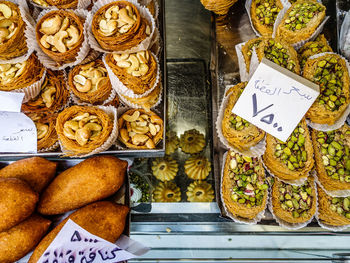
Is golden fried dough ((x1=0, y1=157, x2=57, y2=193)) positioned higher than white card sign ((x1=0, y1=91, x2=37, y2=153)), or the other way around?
white card sign ((x1=0, y1=91, x2=37, y2=153))

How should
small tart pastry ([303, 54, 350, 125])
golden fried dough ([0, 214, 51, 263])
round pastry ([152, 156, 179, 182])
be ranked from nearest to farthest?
1. golden fried dough ([0, 214, 51, 263])
2. small tart pastry ([303, 54, 350, 125])
3. round pastry ([152, 156, 179, 182])

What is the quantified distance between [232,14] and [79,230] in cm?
177

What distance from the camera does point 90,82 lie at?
1.55 metres

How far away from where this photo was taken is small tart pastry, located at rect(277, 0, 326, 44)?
1.53 meters

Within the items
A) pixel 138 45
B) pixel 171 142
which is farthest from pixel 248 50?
pixel 171 142

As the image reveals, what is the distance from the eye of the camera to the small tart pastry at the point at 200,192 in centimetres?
183

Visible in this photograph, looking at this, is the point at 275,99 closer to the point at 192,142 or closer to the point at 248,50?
the point at 248,50

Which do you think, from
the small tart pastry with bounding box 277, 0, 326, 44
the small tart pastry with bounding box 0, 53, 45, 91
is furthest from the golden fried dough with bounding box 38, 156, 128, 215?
the small tart pastry with bounding box 277, 0, 326, 44

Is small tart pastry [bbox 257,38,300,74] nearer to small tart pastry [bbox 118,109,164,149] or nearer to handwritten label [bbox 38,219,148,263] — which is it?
small tart pastry [bbox 118,109,164,149]

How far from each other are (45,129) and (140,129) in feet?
1.93

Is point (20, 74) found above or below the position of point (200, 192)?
above

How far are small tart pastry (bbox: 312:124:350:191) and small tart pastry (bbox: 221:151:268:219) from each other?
1.02 ft

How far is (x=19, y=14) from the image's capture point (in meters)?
1.54

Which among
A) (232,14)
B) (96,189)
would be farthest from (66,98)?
(232,14)
